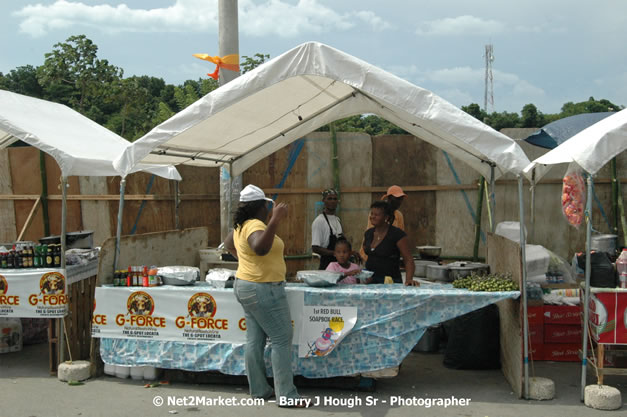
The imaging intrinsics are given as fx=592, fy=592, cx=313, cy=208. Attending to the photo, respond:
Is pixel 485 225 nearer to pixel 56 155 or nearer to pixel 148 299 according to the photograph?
pixel 148 299

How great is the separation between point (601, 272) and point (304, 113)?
369 cm

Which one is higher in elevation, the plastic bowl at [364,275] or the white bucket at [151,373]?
the plastic bowl at [364,275]

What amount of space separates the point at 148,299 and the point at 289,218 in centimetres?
408

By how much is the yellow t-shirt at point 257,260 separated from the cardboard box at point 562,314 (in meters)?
3.16

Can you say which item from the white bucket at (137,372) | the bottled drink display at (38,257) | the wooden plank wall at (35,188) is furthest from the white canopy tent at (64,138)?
the wooden plank wall at (35,188)

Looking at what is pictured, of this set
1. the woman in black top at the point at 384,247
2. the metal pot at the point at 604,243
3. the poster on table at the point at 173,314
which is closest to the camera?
the poster on table at the point at 173,314

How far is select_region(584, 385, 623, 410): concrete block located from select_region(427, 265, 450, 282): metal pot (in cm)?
210

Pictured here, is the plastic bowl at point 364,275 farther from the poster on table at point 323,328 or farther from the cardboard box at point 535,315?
the cardboard box at point 535,315

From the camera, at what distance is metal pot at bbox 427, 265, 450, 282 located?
22.5 feet

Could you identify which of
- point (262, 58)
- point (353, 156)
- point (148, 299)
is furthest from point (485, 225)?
point (262, 58)

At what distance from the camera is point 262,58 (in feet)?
67.3

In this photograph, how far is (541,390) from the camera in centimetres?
519

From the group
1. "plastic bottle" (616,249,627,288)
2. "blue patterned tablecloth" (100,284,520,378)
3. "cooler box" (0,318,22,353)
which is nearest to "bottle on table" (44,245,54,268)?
"cooler box" (0,318,22,353)

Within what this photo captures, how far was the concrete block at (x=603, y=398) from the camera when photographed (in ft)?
16.3
